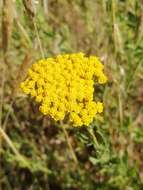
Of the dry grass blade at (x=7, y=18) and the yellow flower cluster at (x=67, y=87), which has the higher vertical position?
the dry grass blade at (x=7, y=18)

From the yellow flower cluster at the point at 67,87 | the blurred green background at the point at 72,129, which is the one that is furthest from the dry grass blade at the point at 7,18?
the blurred green background at the point at 72,129

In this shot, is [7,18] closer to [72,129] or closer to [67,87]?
[67,87]

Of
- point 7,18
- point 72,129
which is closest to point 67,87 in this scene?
point 7,18

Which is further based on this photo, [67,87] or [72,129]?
[72,129]

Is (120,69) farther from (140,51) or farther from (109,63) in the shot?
(140,51)

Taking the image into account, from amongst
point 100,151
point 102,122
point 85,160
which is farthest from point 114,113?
point 100,151

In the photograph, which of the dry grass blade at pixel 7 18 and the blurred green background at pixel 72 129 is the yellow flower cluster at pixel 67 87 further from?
the blurred green background at pixel 72 129

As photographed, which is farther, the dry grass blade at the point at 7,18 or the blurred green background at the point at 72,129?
the blurred green background at the point at 72,129
